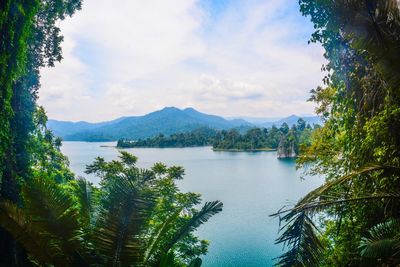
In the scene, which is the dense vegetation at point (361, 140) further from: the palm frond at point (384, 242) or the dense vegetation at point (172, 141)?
the dense vegetation at point (172, 141)

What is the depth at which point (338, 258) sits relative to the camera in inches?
185

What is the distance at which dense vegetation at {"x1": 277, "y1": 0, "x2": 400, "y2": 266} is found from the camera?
8.03 feet

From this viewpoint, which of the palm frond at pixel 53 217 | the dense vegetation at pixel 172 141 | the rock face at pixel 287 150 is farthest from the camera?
the dense vegetation at pixel 172 141

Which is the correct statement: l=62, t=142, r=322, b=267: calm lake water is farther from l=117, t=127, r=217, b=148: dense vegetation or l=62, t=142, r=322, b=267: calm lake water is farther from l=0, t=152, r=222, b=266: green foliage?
l=117, t=127, r=217, b=148: dense vegetation

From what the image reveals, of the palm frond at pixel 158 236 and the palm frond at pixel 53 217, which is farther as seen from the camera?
the palm frond at pixel 158 236

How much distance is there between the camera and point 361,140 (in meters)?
4.05

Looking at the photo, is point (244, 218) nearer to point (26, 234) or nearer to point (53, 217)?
point (53, 217)

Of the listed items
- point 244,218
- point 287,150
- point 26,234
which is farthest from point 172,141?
point 26,234

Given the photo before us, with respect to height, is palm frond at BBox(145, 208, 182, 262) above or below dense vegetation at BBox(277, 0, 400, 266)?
below

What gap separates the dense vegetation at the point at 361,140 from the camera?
2447mm

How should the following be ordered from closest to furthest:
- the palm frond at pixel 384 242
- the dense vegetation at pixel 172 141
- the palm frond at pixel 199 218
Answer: the palm frond at pixel 384 242 → the palm frond at pixel 199 218 → the dense vegetation at pixel 172 141

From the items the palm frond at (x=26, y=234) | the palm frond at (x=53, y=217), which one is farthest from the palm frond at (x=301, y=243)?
the palm frond at (x=26, y=234)

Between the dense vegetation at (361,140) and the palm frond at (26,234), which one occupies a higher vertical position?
the dense vegetation at (361,140)

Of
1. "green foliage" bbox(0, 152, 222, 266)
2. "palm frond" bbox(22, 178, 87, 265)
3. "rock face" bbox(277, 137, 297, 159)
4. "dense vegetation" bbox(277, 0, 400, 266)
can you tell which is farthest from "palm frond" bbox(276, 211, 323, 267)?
"rock face" bbox(277, 137, 297, 159)
